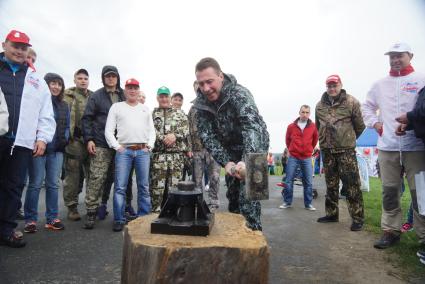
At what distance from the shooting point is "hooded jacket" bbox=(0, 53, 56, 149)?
3688 mm

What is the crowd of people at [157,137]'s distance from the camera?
3.35m

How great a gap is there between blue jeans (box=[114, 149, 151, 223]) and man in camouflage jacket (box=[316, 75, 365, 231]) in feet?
10.0

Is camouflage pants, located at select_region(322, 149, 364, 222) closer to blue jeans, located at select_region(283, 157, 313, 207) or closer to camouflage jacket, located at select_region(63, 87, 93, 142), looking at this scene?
blue jeans, located at select_region(283, 157, 313, 207)

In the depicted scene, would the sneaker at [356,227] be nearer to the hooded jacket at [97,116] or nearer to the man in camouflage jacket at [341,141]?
the man in camouflage jacket at [341,141]

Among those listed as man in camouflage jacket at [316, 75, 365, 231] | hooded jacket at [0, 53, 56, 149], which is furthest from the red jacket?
hooded jacket at [0, 53, 56, 149]

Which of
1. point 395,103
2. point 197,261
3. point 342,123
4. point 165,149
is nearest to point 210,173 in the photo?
point 165,149

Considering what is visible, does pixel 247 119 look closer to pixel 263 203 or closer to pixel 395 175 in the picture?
pixel 395 175

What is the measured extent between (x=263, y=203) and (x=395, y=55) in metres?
4.63

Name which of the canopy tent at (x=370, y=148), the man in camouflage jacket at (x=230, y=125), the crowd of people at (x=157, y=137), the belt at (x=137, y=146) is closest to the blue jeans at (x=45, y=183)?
the crowd of people at (x=157, y=137)

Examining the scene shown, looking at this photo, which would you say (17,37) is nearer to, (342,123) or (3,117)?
(3,117)

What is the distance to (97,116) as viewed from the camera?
203 inches

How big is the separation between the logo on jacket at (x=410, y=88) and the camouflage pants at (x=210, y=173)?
398 cm

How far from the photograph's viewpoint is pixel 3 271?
10.1ft

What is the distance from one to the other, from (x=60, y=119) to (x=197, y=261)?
3.92 metres
